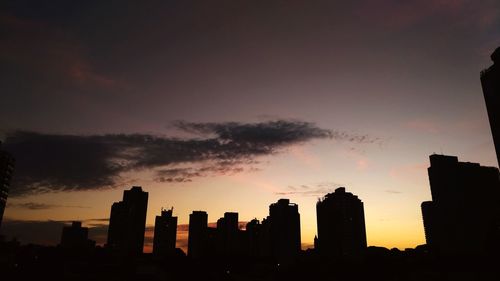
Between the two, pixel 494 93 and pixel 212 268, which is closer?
pixel 212 268

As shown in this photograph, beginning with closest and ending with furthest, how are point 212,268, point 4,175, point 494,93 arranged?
point 212,268, point 494,93, point 4,175

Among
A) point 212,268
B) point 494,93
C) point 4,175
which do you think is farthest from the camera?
point 4,175

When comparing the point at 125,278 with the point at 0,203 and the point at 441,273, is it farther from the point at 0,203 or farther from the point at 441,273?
the point at 0,203

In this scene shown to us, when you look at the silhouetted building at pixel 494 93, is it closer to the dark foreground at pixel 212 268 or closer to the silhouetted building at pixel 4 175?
the dark foreground at pixel 212 268

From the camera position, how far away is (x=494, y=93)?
496 ft

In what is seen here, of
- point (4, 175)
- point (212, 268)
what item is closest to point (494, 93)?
point (212, 268)

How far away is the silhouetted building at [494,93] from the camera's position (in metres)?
148

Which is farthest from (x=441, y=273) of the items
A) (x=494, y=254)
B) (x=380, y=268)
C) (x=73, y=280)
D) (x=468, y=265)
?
(x=73, y=280)

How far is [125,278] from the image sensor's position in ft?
295

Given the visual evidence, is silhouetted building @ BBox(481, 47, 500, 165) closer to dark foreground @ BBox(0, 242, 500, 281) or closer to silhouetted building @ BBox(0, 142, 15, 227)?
Answer: dark foreground @ BBox(0, 242, 500, 281)

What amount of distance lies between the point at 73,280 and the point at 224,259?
7561 cm

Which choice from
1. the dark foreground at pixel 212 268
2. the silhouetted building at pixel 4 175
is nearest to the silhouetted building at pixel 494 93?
the dark foreground at pixel 212 268

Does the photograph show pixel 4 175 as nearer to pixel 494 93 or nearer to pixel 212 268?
pixel 212 268

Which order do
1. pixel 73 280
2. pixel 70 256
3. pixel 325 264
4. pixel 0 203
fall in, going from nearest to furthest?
pixel 73 280 → pixel 70 256 → pixel 325 264 → pixel 0 203
